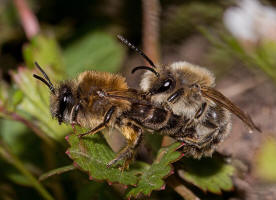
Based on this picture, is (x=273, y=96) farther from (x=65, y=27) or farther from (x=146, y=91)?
(x=65, y=27)

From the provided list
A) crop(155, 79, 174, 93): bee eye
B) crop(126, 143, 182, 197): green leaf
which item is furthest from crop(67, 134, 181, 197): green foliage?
crop(155, 79, 174, 93): bee eye

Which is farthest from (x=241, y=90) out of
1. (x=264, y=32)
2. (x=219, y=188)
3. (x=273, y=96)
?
(x=219, y=188)

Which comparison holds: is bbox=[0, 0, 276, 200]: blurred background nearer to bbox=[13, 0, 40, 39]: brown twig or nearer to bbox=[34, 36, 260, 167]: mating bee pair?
bbox=[13, 0, 40, 39]: brown twig

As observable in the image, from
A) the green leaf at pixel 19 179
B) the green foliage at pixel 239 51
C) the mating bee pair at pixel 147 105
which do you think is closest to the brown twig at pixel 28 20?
the green leaf at pixel 19 179

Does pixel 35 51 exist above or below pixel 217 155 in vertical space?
above

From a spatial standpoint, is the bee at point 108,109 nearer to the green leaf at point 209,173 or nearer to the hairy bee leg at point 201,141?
the hairy bee leg at point 201,141

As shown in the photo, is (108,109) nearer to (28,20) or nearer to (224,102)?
(224,102)

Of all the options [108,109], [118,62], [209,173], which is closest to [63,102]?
[108,109]
